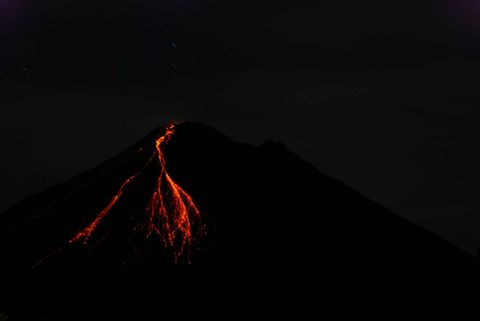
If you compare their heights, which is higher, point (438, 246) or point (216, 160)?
point (216, 160)

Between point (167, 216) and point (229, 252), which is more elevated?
point (167, 216)

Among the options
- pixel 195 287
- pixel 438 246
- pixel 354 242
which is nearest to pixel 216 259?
pixel 195 287

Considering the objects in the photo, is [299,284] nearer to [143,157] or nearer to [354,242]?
[354,242]

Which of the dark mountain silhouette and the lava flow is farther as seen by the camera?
the lava flow

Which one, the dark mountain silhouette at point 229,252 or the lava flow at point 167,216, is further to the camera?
the lava flow at point 167,216
